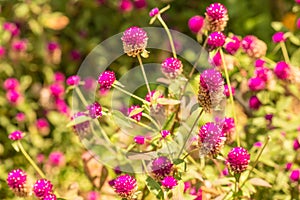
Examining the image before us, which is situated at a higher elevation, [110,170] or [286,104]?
[286,104]

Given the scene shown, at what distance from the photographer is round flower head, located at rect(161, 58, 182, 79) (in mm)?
1877

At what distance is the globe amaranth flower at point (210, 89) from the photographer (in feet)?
5.32

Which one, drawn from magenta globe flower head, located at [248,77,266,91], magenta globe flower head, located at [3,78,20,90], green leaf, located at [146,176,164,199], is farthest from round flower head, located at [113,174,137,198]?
magenta globe flower head, located at [3,78,20,90]

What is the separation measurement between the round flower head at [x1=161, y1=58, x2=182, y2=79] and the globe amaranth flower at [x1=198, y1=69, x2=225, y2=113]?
24 cm

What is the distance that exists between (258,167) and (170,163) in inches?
30.7

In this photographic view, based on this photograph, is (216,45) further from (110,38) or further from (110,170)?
(110,38)

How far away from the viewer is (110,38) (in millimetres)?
3656

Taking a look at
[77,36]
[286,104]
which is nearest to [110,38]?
[77,36]

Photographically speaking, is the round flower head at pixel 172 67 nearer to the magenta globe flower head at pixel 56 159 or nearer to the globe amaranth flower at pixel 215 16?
the globe amaranth flower at pixel 215 16

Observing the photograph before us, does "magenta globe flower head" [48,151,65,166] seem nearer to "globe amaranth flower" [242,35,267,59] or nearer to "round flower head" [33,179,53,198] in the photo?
"round flower head" [33,179,53,198]

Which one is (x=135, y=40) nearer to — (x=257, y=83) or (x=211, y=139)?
(x=211, y=139)

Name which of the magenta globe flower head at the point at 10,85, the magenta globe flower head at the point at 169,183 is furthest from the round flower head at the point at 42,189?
the magenta globe flower head at the point at 10,85

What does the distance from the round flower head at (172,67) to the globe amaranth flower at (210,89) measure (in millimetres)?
243

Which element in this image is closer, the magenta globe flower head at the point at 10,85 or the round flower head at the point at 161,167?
the round flower head at the point at 161,167
